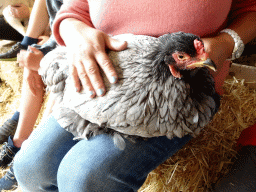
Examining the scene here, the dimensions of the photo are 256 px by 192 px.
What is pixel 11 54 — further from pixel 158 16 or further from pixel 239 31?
pixel 239 31

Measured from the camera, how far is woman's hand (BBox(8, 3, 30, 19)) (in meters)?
1.56

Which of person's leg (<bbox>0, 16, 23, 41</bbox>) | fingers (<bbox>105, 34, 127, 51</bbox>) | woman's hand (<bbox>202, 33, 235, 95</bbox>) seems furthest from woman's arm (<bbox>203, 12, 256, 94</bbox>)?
person's leg (<bbox>0, 16, 23, 41</bbox>)

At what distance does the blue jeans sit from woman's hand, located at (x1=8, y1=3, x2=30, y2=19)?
1.17m

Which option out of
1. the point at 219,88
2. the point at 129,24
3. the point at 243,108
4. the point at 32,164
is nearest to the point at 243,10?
the point at 219,88

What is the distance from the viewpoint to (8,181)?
113cm

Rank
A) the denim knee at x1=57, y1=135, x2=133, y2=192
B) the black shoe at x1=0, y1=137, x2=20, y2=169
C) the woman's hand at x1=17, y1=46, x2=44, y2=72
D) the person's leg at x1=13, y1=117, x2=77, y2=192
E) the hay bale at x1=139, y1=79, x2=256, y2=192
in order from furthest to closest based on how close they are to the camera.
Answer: the black shoe at x1=0, y1=137, x2=20, y2=169, the woman's hand at x1=17, y1=46, x2=44, y2=72, the hay bale at x1=139, y1=79, x2=256, y2=192, the person's leg at x1=13, y1=117, x2=77, y2=192, the denim knee at x1=57, y1=135, x2=133, y2=192

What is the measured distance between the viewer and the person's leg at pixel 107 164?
0.63 metres

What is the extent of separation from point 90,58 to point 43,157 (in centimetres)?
39

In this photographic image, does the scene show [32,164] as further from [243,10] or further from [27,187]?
[243,10]

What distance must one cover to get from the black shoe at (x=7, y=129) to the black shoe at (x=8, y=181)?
0.97ft

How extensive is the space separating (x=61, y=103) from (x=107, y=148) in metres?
0.24

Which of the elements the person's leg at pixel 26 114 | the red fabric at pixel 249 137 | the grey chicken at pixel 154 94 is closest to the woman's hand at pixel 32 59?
the person's leg at pixel 26 114

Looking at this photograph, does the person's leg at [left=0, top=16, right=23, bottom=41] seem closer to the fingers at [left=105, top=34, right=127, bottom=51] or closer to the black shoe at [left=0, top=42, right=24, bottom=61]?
the black shoe at [left=0, top=42, right=24, bottom=61]

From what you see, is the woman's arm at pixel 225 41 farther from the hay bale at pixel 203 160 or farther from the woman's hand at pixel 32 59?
the woman's hand at pixel 32 59
